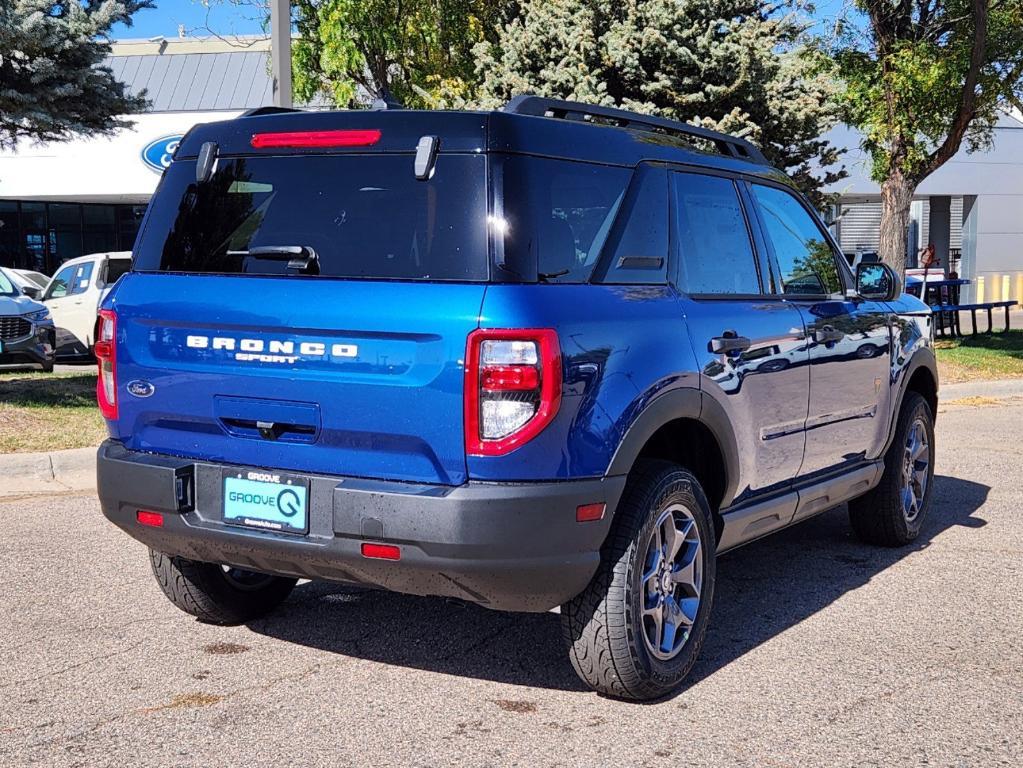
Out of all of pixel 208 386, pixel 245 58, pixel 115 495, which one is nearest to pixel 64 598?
pixel 115 495

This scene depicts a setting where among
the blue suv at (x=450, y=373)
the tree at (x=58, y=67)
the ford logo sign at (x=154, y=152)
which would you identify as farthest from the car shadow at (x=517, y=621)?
the ford logo sign at (x=154, y=152)

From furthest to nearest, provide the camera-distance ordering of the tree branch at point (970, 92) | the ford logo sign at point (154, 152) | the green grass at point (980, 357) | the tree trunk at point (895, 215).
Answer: the ford logo sign at point (154, 152), the tree trunk at point (895, 215), the tree branch at point (970, 92), the green grass at point (980, 357)

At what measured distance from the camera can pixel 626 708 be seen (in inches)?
163

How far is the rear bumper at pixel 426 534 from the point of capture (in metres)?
3.64

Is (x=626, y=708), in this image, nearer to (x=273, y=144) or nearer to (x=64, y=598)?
(x=273, y=144)

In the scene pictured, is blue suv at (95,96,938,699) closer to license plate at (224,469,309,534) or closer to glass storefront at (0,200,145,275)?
license plate at (224,469,309,534)

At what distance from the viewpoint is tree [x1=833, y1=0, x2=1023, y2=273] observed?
1620 centimetres

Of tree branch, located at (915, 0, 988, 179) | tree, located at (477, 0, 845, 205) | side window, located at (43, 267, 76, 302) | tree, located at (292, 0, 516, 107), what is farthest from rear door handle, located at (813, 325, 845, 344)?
side window, located at (43, 267, 76, 302)

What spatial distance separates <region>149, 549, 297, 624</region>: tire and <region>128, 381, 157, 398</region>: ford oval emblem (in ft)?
2.58

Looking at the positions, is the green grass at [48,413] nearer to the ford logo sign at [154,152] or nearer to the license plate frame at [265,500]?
the license plate frame at [265,500]

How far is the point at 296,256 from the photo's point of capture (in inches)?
159

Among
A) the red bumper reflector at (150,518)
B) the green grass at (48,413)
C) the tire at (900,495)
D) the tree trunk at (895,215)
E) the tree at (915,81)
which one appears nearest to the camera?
the red bumper reflector at (150,518)

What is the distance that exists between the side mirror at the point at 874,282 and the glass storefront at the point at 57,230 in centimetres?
2849

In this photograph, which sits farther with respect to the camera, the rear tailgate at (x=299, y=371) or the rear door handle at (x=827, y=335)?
the rear door handle at (x=827, y=335)
